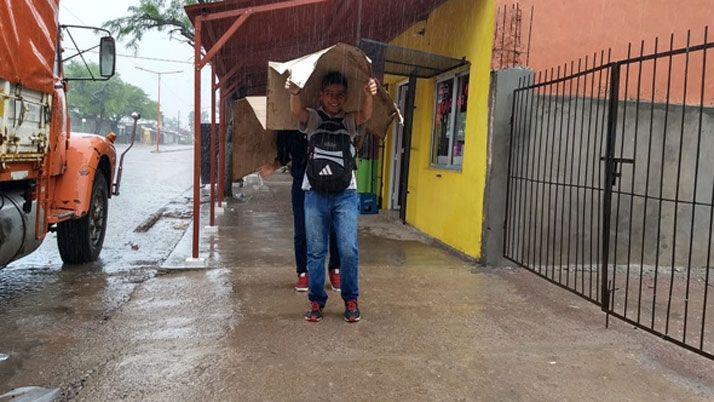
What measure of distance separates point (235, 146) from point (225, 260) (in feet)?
5.75

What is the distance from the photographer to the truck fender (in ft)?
16.4

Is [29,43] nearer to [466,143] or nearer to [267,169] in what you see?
[267,169]

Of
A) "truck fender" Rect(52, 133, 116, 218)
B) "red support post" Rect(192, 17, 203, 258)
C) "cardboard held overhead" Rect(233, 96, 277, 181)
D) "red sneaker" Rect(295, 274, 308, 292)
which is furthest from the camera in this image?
"red support post" Rect(192, 17, 203, 258)

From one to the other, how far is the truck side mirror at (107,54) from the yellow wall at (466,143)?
385cm

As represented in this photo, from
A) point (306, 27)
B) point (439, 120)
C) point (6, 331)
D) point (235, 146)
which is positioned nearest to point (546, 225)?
point (439, 120)

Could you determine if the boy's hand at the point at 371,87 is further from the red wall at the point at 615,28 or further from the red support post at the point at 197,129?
the red wall at the point at 615,28

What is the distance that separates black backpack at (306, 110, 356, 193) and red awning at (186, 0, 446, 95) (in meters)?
2.18

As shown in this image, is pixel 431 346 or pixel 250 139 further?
pixel 250 139

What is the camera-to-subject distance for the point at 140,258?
20.6ft

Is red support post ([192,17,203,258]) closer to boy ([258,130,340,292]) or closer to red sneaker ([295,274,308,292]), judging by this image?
boy ([258,130,340,292])

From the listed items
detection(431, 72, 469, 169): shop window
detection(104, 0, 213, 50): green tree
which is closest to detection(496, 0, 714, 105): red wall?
detection(431, 72, 469, 169): shop window

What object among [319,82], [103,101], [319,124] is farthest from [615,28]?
[103,101]

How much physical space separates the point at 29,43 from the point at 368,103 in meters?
2.46

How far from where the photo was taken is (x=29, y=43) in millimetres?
3812
